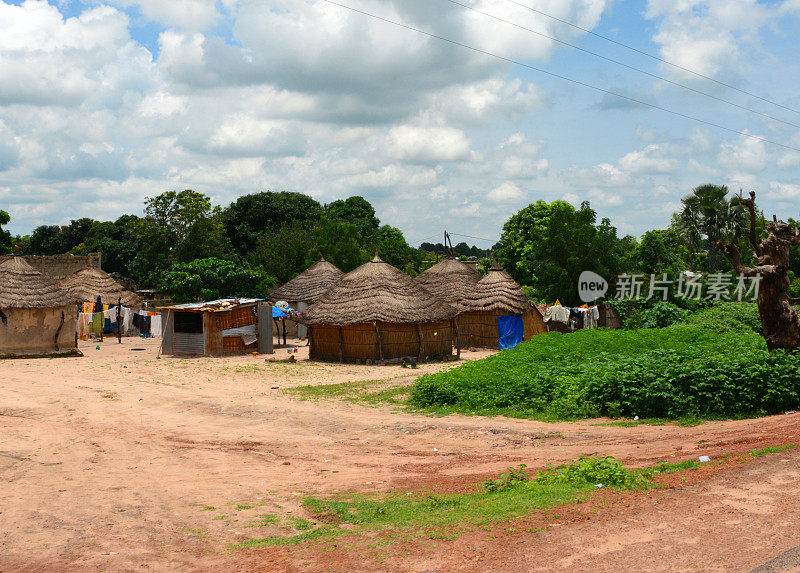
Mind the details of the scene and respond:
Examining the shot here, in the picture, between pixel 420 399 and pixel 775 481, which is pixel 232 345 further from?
pixel 775 481

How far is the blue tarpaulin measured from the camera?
104ft

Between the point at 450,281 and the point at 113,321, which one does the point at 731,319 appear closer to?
the point at 450,281

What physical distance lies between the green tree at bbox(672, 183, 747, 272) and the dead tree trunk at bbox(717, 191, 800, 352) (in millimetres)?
24680

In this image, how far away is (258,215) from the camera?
61094 millimetres

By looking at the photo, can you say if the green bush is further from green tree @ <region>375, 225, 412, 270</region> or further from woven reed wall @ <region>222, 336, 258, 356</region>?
green tree @ <region>375, 225, 412, 270</region>

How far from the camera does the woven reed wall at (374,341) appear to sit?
1031 inches

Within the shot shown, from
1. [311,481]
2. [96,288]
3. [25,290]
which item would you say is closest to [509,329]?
[25,290]

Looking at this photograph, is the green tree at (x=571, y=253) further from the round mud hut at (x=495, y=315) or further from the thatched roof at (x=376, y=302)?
the thatched roof at (x=376, y=302)

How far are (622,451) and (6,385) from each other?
17.2m

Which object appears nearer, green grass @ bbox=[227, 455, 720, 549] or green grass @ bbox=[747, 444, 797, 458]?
green grass @ bbox=[227, 455, 720, 549]

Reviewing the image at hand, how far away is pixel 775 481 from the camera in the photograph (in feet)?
25.6

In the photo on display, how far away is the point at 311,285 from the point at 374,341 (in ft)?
36.5

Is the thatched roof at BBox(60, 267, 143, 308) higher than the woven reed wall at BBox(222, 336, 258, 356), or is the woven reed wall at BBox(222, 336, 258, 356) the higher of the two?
the thatched roof at BBox(60, 267, 143, 308)

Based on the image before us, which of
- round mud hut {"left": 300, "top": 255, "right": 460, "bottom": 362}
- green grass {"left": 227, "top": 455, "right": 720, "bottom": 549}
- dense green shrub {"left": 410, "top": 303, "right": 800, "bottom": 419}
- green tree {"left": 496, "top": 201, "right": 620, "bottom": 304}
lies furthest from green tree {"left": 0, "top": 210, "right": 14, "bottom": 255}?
green grass {"left": 227, "top": 455, "right": 720, "bottom": 549}
